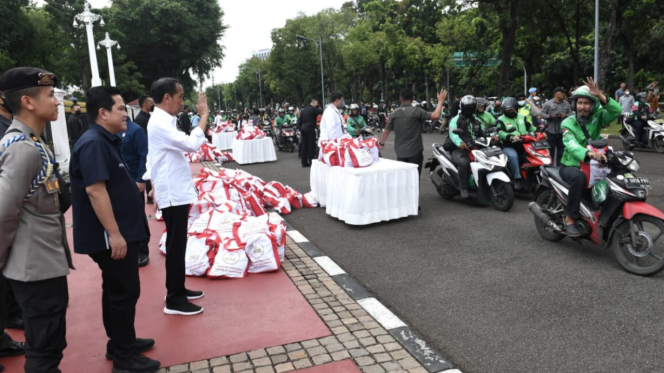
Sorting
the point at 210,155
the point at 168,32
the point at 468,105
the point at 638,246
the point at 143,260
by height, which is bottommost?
the point at 143,260

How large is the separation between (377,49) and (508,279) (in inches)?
1771

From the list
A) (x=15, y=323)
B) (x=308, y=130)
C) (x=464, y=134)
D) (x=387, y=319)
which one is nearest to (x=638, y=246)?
(x=387, y=319)

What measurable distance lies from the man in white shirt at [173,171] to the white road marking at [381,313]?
147 centimetres

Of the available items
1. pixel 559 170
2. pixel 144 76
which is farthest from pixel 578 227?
pixel 144 76

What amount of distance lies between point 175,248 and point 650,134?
45.1 feet

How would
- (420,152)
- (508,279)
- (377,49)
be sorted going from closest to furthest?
(508,279) < (420,152) < (377,49)

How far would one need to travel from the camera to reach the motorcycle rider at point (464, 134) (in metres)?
8.30

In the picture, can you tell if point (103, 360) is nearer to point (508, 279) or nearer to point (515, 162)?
point (508, 279)

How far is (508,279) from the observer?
5047 mm

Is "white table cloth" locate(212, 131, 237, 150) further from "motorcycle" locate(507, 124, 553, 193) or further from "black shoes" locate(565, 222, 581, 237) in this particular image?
"black shoes" locate(565, 222, 581, 237)

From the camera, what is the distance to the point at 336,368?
3.49m

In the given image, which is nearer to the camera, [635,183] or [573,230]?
[635,183]

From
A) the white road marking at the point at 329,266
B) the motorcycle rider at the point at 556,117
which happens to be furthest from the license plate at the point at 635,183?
the motorcycle rider at the point at 556,117

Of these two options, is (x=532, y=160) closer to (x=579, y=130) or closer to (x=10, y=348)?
(x=579, y=130)
